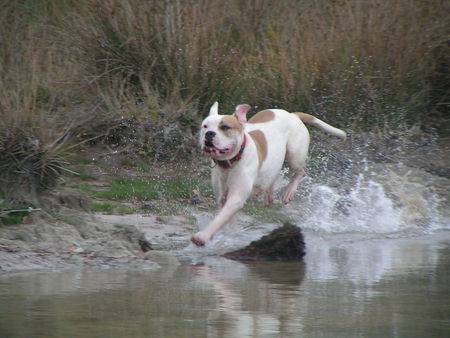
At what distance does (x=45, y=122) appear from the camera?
7.42 m

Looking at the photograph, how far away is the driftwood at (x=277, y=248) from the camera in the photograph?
22.6ft

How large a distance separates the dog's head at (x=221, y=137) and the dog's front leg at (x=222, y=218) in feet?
1.16

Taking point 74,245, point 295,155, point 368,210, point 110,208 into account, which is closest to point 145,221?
point 110,208

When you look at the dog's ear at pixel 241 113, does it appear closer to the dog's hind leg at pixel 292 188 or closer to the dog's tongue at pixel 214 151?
the dog's tongue at pixel 214 151

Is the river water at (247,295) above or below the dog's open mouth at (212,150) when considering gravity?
below

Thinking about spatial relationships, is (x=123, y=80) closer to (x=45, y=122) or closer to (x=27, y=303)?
(x=45, y=122)

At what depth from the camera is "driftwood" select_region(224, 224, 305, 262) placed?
6.88 m

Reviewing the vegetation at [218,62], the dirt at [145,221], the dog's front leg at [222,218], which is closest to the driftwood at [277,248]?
the dog's front leg at [222,218]

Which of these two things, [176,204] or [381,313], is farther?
[176,204]

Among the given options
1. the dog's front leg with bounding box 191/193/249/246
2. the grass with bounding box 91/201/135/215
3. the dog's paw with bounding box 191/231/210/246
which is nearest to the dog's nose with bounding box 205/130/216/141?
the dog's front leg with bounding box 191/193/249/246

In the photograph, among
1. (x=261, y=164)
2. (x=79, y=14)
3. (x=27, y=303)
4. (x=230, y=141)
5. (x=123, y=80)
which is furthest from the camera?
(x=79, y=14)

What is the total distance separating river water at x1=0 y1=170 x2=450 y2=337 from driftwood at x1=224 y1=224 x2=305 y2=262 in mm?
154

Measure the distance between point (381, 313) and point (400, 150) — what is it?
6558 millimetres

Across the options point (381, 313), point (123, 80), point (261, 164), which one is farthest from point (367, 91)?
point (381, 313)
